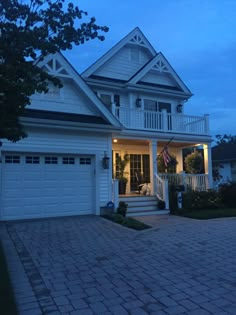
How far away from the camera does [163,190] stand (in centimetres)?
1342

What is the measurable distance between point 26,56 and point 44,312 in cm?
421

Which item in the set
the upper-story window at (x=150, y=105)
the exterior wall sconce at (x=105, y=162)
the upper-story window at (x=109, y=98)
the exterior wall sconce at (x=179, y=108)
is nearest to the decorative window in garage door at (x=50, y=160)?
the exterior wall sconce at (x=105, y=162)

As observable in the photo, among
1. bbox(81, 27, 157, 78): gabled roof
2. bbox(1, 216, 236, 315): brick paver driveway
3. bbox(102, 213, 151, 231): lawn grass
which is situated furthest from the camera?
A: bbox(81, 27, 157, 78): gabled roof

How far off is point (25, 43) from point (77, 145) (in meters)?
6.95

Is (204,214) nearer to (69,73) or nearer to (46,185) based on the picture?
(46,185)

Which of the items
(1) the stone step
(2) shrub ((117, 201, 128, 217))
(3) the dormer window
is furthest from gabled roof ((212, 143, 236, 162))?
(2) shrub ((117, 201, 128, 217))

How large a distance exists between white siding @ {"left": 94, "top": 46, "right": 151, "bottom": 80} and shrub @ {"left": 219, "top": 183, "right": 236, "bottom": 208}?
27.1 ft

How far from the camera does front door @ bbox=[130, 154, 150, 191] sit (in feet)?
55.8

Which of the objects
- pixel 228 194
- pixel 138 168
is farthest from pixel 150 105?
pixel 228 194

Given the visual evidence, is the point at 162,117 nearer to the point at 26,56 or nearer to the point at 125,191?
the point at 125,191

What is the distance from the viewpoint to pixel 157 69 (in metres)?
17.6

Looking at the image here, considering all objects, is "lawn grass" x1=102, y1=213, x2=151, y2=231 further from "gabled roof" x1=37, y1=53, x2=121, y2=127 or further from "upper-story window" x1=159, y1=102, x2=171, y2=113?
"upper-story window" x1=159, y1=102, x2=171, y2=113

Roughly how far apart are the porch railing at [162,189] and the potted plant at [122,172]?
6.77 ft

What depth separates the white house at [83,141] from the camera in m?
10.8
